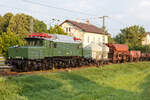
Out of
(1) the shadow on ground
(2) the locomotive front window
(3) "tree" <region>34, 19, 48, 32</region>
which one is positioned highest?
(3) "tree" <region>34, 19, 48, 32</region>

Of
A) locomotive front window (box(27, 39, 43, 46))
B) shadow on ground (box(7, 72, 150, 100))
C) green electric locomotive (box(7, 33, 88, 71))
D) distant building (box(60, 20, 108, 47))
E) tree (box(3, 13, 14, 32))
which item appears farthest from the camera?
tree (box(3, 13, 14, 32))

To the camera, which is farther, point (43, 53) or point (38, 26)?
point (38, 26)

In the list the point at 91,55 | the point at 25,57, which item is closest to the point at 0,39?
the point at 25,57

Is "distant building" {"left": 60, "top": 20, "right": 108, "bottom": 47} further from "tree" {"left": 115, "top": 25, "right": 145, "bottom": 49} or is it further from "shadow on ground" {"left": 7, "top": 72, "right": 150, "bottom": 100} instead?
"shadow on ground" {"left": 7, "top": 72, "right": 150, "bottom": 100}

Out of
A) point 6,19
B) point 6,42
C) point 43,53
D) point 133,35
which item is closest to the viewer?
point 43,53

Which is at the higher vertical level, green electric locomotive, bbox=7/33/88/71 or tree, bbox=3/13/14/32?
tree, bbox=3/13/14/32

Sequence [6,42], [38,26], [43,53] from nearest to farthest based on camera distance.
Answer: [43,53] < [6,42] < [38,26]

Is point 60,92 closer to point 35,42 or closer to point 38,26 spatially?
point 35,42

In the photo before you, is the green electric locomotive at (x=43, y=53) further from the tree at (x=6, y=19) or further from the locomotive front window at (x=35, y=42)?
the tree at (x=6, y=19)

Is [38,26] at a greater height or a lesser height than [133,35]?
greater

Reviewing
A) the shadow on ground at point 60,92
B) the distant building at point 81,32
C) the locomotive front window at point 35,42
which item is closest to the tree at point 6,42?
the locomotive front window at point 35,42

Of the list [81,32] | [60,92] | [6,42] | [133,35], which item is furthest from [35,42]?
[133,35]

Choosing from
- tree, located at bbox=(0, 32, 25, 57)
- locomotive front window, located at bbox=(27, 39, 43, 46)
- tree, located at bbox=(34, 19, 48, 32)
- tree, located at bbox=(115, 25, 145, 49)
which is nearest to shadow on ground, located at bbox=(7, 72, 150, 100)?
locomotive front window, located at bbox=(27, 39, 43, 46)

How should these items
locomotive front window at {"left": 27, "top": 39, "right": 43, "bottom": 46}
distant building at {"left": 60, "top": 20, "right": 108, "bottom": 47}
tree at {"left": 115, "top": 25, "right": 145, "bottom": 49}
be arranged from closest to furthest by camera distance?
locomotive front window at {"left": 27, "top": 39, "right": 43, "bottom": 46}, distant building at {"left": 60, "top": 20, "right": 108, "bottom": 47}, tree at {"left": 115, "top": 25, "right": 145, "bottom": 49}
